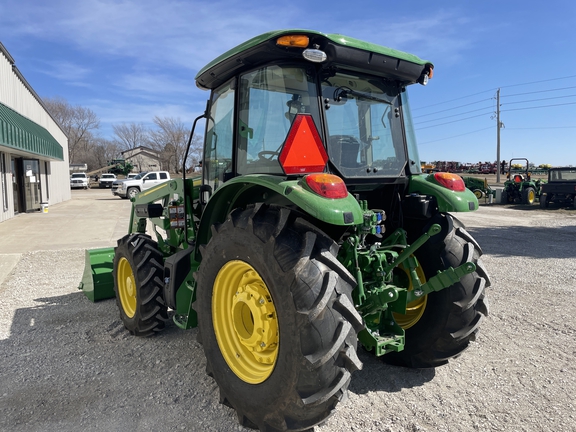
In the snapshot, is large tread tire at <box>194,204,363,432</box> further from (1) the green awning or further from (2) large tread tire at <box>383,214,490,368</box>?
(1) the green awning

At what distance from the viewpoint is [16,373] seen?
3688mm

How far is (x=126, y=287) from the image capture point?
15.8 feet

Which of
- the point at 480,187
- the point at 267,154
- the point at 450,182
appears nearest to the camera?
the point at 267,154

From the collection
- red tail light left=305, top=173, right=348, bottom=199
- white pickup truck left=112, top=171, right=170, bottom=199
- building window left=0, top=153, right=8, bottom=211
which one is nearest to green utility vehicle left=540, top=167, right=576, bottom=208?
red tail light left=305, top=173, right=348, bottom=199

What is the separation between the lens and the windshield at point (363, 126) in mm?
3117

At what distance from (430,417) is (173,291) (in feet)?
7.85

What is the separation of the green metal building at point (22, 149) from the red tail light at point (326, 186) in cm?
1298

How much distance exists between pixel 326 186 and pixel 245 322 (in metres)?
1.21

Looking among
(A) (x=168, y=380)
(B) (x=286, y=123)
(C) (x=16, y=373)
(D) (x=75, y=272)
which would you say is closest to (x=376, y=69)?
(B) (x=286, y=123)

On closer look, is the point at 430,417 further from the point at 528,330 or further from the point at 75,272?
the point at 75,272

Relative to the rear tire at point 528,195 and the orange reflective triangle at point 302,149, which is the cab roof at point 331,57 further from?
the rear tire at point 528,195

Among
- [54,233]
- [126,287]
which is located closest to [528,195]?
[54,233]

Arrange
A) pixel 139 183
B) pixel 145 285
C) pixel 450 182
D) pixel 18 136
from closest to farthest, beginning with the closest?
pixel 450 182, pixel 145 285, pixel 18 136, pixel 139 183

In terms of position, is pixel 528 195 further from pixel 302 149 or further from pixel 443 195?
pixel 302 149
